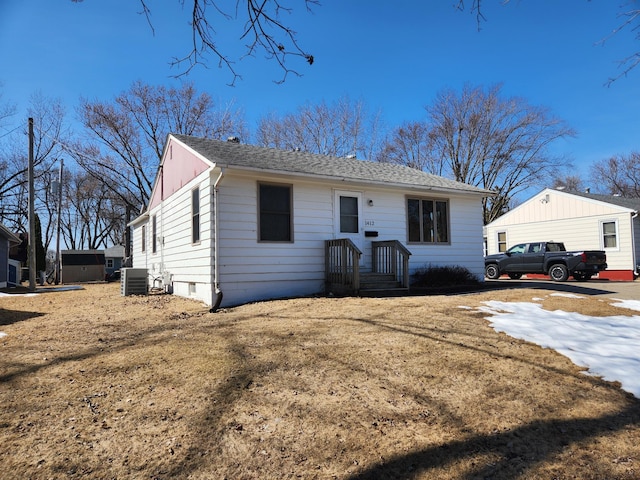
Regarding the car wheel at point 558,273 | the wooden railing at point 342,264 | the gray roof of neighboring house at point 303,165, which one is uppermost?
the gray roof of neighboring house at point 303,165

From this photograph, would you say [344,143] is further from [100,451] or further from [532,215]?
[100,451]

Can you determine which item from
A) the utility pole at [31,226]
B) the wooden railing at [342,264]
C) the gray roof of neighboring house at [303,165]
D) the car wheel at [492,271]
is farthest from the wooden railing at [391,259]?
the utility pole at [31,226]

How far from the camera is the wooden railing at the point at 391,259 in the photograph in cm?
912

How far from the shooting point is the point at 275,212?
8.92 meters

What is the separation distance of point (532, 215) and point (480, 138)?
28.0 feet

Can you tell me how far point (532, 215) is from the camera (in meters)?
20.5

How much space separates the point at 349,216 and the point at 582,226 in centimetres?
1417

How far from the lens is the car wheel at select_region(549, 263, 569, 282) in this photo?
15.0 m

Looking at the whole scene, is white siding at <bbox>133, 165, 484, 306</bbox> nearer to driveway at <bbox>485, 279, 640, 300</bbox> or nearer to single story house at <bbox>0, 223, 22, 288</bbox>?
driveway at <bbox>485, 279, 640, 300</bbox>

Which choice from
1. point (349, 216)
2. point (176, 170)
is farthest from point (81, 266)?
point (349, 216)

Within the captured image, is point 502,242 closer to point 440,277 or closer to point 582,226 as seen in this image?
point 582,226

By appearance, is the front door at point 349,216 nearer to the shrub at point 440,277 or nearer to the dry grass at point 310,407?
the shrub at point 440,277

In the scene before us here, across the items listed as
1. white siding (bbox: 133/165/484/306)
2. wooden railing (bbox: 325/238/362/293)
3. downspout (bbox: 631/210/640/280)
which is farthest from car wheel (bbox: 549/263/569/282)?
wooden railing (bbox: 325/238/362/293)

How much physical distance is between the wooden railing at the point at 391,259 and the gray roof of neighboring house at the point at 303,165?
1.63 meters
